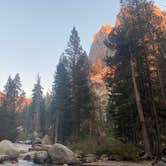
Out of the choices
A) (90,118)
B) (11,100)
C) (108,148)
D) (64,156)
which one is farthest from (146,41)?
(11,100)

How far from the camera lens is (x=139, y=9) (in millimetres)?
19656

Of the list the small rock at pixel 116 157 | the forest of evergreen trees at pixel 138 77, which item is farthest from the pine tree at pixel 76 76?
the small rock at pixel 116 157

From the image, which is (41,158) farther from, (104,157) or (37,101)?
(37,101)

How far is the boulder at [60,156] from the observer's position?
15180 mm

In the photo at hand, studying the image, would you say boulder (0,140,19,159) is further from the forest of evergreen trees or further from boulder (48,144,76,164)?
the forest of evergreen trees

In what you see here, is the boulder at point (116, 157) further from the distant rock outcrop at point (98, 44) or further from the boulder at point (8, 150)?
the distant rock outcrop at point (98, 44)

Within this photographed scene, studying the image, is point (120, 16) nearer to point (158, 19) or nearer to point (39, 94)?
point (158, 19)

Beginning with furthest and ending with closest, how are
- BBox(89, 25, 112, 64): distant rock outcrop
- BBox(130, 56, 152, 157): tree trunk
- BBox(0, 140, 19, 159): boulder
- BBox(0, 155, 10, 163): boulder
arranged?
BBox(89, 25, 112, 64): distant rock outcrop < BBox(0, 140, 19, 159): boulder < BBox(130, 56, 152, 157): tree trunk < BBox(0, 155, 10, 163): boulder

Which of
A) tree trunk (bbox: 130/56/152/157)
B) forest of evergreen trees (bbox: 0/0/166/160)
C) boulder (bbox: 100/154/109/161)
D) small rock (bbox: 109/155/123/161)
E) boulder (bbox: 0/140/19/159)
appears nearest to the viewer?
tree trunk (bbox: 130/56/152/157)

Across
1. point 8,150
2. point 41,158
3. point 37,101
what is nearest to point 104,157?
point 41,158

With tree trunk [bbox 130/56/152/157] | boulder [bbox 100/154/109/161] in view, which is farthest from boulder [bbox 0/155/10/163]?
tree trunk [bbox 130/56/152/157]

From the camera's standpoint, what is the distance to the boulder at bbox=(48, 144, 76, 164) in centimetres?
1518

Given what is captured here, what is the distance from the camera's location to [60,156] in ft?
Answer: 50.7

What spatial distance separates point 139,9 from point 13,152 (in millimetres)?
17268
